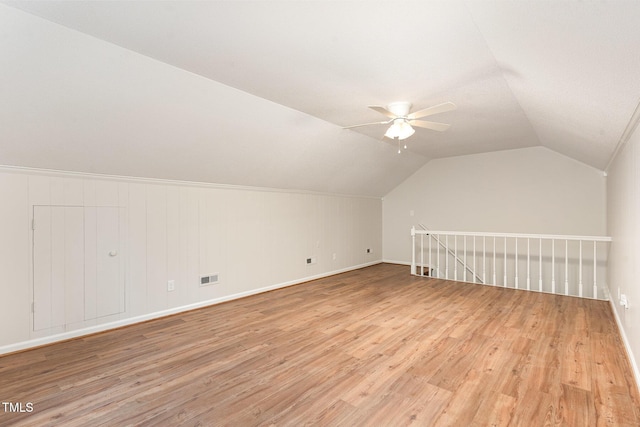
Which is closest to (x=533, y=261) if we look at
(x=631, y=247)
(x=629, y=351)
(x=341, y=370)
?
(x=629, y=351)

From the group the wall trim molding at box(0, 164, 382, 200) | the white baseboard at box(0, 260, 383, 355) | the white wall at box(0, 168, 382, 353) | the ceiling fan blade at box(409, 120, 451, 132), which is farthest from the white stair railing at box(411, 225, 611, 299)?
the white baseboard at box(0, 260, 383, 355)

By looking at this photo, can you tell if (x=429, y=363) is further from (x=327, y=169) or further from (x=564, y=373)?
(x=327, y=169)

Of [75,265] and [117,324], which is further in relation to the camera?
[117,324]

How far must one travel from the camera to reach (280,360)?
2.79 metres

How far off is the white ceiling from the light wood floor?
1.94m

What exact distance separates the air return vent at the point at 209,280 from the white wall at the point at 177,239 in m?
0.06

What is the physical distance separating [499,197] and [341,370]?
551cm

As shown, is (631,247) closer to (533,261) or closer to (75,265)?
(533,261)

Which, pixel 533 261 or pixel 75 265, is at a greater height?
pixel 75 265

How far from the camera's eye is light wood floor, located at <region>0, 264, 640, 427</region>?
204 centimetres

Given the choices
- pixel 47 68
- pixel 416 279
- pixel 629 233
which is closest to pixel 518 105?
pixel 629 233

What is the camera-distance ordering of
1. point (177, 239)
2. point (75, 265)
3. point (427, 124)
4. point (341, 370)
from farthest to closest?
point (177, 239) → point (427, 124) → point (75, 265) → point (341, 370)

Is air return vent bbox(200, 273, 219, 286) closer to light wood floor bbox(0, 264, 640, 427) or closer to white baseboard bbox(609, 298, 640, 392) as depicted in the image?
light wood floor bbox(0, 264, 640, 427)

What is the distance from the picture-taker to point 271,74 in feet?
9.20
